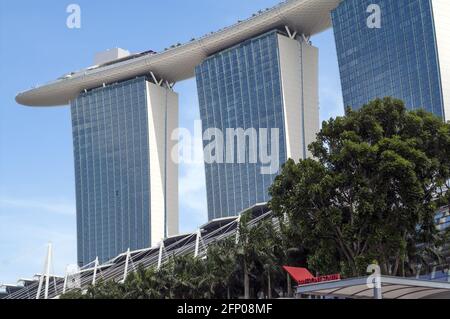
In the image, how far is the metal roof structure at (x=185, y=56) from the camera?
15225 cm

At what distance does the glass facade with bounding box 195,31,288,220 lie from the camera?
151875 mm

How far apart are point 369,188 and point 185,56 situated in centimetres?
11608

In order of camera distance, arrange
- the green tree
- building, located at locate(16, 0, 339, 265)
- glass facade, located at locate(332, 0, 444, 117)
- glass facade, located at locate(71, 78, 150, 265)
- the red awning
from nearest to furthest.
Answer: the red awning → the green tree → glass facade, located at locate(332, 0, 444, 117) → building, located at locate(16, 0, 339, 265) → glass facade, located at locate(71, 78, 150, 265)

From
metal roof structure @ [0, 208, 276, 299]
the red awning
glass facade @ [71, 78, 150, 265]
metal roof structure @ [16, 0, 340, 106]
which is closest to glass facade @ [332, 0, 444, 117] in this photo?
metal roof structure @ [16, 0, 340, 106]

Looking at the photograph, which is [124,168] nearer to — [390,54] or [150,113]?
[150,113]

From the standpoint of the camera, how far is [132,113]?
178 m

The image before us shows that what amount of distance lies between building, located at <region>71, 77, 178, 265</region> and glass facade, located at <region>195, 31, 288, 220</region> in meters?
16.1

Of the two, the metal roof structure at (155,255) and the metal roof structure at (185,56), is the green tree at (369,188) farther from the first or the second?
the metal roof structure at (185,56)

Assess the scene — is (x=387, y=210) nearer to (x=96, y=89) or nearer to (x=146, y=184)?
(x=146, y=184)

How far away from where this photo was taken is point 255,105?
154375mm

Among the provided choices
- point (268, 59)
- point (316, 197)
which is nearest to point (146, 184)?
point (268, 59)

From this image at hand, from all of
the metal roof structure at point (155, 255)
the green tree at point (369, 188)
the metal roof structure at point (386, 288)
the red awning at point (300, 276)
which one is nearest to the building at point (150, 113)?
the metal roof structure at point (155, 255)

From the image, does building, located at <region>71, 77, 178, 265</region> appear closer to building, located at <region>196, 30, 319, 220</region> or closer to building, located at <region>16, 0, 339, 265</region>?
building, located at <region>16, 0, 339, 265</region>

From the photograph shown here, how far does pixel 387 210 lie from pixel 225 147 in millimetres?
107808
